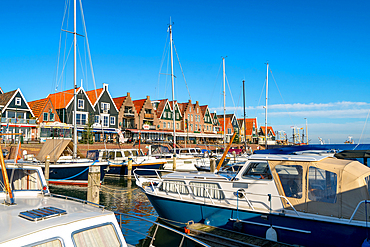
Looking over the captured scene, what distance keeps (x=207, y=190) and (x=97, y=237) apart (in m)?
5.72

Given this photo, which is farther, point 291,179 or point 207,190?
point 207,190

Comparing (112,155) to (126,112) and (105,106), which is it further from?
(126,112)

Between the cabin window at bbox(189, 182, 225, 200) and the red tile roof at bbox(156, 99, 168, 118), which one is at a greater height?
the red tile roof at bbox(156, 99, 168, 118)

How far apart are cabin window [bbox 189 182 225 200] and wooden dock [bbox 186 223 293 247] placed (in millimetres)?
1150

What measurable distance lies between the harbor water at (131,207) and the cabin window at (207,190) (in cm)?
171

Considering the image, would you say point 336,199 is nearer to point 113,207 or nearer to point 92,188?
point 92,188

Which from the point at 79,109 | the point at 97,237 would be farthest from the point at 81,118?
the point at 97,237

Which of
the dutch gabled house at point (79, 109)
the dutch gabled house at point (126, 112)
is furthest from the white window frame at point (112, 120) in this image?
the dutch gabled house at point (79, 109)

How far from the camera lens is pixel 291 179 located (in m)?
8.70

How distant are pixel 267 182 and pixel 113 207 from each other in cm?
946

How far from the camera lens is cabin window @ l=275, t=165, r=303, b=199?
8.51 m

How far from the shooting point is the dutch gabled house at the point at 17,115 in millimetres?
40750

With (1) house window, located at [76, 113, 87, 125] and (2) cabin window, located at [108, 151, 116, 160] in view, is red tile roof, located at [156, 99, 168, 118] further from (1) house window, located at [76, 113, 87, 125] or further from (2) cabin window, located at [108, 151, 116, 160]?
(2) cabin window, located at [108, 151, 116, 160]

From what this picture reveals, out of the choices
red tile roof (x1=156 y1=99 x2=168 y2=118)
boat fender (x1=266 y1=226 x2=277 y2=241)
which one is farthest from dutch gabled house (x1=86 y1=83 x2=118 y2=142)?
boat fender (x1=266 y1=226 x2=277 y2=241)
